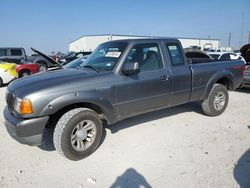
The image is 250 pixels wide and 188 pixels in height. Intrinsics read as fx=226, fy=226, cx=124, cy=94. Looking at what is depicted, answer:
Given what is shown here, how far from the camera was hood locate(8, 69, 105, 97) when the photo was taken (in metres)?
3.26

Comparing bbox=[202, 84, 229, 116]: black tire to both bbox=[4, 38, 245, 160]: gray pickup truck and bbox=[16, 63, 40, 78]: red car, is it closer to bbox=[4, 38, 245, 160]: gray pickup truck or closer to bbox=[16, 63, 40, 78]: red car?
bbox=[4, 38, 245, 160]: gray pickup truck

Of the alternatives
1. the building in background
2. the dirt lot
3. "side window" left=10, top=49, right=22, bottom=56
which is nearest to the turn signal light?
the dirt lot

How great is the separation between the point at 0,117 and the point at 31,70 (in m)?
6.96

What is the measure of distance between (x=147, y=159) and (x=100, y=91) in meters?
1.32

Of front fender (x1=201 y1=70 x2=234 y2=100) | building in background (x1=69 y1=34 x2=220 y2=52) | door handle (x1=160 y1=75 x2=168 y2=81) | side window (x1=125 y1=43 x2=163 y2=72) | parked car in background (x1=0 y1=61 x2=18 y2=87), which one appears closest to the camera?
side window (x1=125 y1=43 x2=163 y2=72)

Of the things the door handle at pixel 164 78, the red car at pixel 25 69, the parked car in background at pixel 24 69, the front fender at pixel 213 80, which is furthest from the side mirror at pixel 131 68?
the red car at pixel 25 69

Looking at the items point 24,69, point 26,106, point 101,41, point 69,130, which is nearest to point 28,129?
point 26,106

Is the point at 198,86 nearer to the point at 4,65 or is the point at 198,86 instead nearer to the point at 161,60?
the point at 161,60

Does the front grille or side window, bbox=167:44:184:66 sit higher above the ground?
side window, bbox=167:44:184:66

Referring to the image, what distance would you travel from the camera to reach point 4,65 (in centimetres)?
1083

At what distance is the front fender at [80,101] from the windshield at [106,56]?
2.00ft

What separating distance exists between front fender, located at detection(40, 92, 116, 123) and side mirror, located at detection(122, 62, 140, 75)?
594mm

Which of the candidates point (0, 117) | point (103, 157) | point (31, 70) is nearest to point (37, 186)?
point (103, 157)

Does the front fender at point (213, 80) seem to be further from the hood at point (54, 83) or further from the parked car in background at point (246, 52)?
the parked car in background at point (246, 52)
